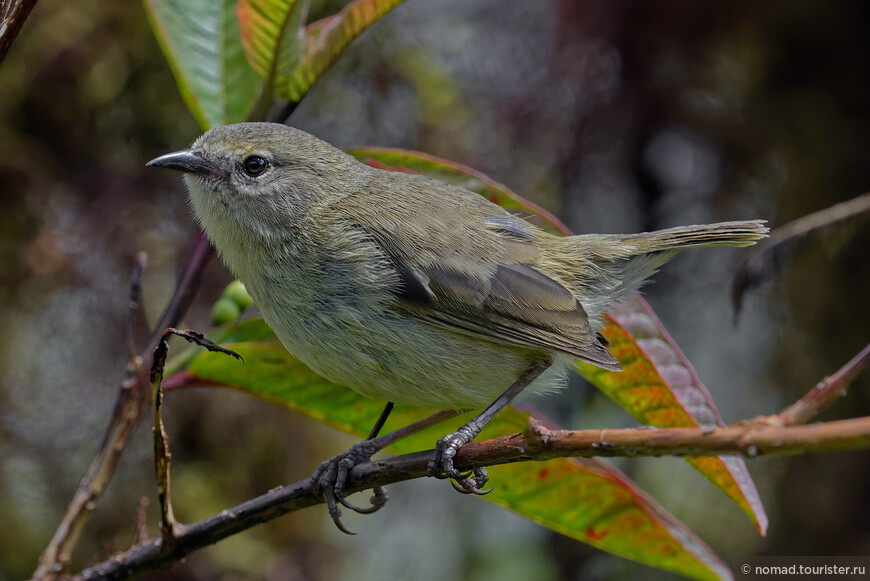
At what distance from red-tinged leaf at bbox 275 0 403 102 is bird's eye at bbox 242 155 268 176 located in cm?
29

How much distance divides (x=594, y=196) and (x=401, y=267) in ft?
7.45

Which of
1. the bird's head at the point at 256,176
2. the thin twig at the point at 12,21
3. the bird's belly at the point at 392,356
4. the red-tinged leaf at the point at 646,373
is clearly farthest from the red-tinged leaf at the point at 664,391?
the thin twig at the point at 12,21

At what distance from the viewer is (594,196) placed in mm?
4332

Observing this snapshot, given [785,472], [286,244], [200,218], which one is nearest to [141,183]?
[200,218]

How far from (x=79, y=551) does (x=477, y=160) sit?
253 cm

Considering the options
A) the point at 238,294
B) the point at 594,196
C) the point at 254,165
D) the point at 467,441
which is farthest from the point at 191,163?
the point at 594,196

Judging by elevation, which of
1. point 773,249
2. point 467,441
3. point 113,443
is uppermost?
point 773,249

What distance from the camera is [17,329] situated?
3.40 meters

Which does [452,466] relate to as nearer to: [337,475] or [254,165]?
[337,475]

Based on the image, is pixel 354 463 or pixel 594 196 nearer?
pixel 354 463

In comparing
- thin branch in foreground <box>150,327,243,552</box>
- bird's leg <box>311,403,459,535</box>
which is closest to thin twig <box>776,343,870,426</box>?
thin branch in foreground <box>150,327,243,552</box>

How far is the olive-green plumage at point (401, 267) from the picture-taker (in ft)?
7.13

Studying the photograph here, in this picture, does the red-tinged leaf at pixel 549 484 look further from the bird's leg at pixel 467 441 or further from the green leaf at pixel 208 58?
the green leaf at pixel 208 58

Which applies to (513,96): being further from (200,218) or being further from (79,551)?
(79,551)
